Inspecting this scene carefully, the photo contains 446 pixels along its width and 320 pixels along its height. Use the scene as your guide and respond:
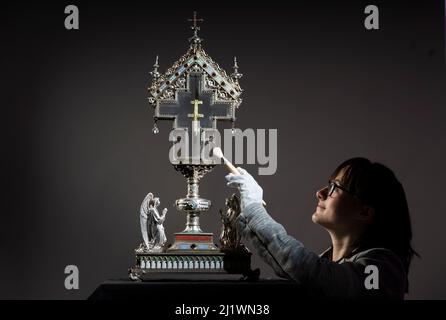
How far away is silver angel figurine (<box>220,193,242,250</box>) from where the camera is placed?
2086mm

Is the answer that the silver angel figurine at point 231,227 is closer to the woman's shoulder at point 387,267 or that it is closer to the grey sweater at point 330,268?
the grey sweater at point 330,268

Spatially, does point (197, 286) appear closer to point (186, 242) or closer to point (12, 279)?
point (186, 242)

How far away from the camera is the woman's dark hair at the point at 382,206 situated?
197cm

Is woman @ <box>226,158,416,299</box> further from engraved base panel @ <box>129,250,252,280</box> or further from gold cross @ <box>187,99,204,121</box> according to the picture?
gold cross @ <box>187,99,204,121</box>

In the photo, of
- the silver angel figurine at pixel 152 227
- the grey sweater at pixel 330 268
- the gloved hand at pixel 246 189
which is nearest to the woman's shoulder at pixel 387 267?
the grey sweater at pixel 330 268

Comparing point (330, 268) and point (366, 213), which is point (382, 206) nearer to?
point (366, 213)

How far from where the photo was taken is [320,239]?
9.34 feet

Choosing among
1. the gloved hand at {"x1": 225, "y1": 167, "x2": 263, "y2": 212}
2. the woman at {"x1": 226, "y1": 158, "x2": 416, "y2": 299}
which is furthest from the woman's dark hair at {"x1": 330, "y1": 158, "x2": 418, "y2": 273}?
the gloved hand at {"x1": 225, "y1": 167, "x2": 263, "y2": 212}

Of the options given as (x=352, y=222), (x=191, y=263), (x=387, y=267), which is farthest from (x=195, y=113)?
(x=387, y=267)

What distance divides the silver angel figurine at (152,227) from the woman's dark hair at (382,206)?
485 mm

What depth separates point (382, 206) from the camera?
1982 mm
